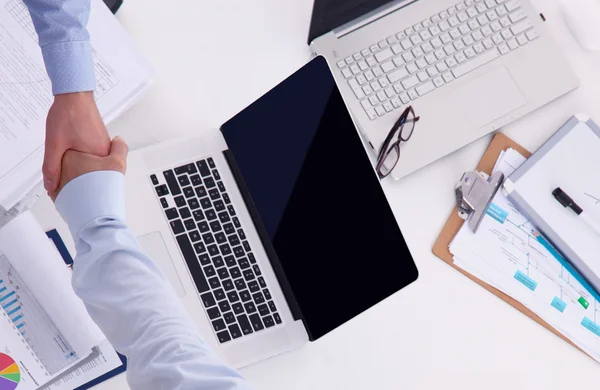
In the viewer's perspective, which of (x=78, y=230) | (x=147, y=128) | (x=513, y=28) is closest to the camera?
(x=78, y=230)

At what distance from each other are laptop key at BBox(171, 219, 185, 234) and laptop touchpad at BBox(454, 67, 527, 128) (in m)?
0.49

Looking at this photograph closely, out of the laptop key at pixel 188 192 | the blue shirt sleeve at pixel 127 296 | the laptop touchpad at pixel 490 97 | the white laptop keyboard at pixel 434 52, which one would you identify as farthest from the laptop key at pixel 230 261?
the laptop touchpad at pixel 490 97

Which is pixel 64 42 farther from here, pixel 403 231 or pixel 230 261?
pixel 403 231

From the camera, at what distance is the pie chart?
32.0 inches

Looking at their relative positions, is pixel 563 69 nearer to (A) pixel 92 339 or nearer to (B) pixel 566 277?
(B) pixel 566 277

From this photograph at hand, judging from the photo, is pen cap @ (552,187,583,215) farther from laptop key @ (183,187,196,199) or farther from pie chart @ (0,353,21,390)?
pie chart @ (0,353,21,390)

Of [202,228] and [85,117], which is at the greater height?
[85,117]

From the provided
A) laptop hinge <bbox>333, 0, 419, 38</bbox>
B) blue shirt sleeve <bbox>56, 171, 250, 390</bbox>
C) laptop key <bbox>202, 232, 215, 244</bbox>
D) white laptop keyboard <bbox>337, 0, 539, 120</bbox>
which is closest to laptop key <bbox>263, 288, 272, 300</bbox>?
laptop key <bbox>202, 232, 215, 244</bbox>

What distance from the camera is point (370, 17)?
102cm

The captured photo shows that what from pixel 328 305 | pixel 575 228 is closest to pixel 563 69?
pixel 575 228

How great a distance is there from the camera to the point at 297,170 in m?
0.87

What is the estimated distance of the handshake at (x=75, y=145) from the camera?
708 mm

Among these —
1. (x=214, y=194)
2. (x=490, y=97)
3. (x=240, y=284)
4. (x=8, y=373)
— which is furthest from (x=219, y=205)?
(x=490, y=97)

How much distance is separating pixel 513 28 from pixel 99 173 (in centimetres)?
75
